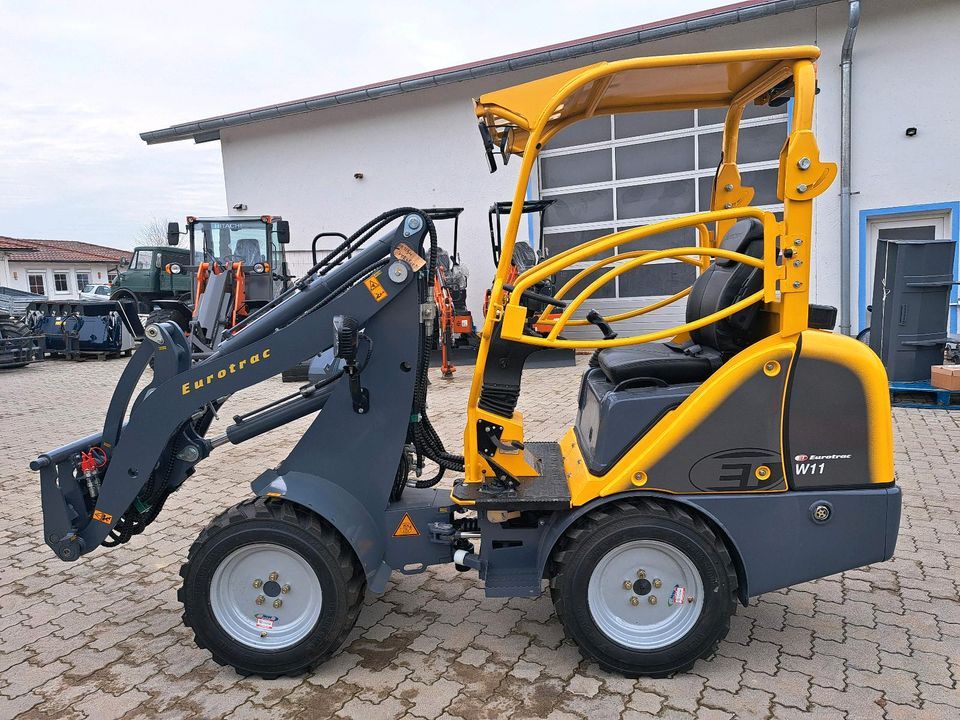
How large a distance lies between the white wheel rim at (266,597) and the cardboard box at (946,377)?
22.5ft

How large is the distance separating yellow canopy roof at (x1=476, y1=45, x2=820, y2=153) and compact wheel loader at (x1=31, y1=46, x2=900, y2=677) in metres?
0.01

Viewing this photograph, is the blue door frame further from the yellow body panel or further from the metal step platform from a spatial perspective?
the metal step platform

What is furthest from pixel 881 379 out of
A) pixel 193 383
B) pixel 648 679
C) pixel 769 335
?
pixel 193 383

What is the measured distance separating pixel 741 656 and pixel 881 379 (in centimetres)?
126

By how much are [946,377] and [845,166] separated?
4083 millimetres

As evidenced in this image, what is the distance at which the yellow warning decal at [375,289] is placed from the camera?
2764mm

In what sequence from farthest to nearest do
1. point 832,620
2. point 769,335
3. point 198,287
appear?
point 198,287
point 832,620
point 769,335

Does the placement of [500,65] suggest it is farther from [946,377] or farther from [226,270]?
[946,377]

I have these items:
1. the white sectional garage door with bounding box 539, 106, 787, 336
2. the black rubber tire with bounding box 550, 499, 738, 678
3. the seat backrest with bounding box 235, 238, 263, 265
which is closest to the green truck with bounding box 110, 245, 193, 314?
the seat backrest with bounding box 235, 238, 263, 265

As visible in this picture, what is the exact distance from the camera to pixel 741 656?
2.81 m

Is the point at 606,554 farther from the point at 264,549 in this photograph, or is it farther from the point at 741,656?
the point at 264,549

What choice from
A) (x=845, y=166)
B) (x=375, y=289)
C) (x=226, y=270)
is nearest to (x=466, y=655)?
(x=375, y=289)

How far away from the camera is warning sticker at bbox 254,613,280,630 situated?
9.20ft

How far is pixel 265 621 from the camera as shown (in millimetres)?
2809
